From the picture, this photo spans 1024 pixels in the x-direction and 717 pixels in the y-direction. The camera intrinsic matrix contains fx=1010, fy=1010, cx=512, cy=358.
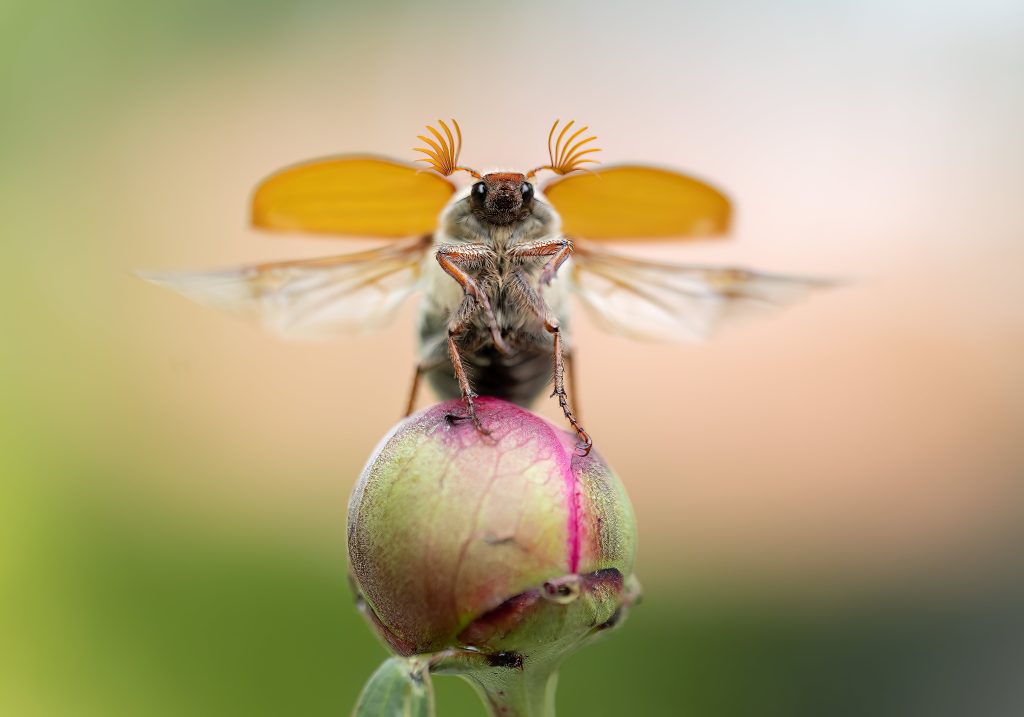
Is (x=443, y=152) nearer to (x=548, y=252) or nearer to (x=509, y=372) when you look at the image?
(x=548, y=252)

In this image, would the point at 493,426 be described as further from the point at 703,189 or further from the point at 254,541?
the point at 254,541

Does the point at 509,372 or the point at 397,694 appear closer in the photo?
the point at 397,694

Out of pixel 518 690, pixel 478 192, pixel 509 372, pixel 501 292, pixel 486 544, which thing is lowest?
pixel 518 690

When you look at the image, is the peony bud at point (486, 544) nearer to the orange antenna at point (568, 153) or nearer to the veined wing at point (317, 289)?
the orange antenna at point (568, 153)

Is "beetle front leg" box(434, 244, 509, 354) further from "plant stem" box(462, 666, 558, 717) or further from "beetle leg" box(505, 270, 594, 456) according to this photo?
"plant stem" box(462, 666, 558, 717)

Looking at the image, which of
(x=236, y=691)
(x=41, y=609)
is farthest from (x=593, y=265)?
(x=41, y=609)

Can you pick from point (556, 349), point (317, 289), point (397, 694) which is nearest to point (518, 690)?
point (397, 694)
